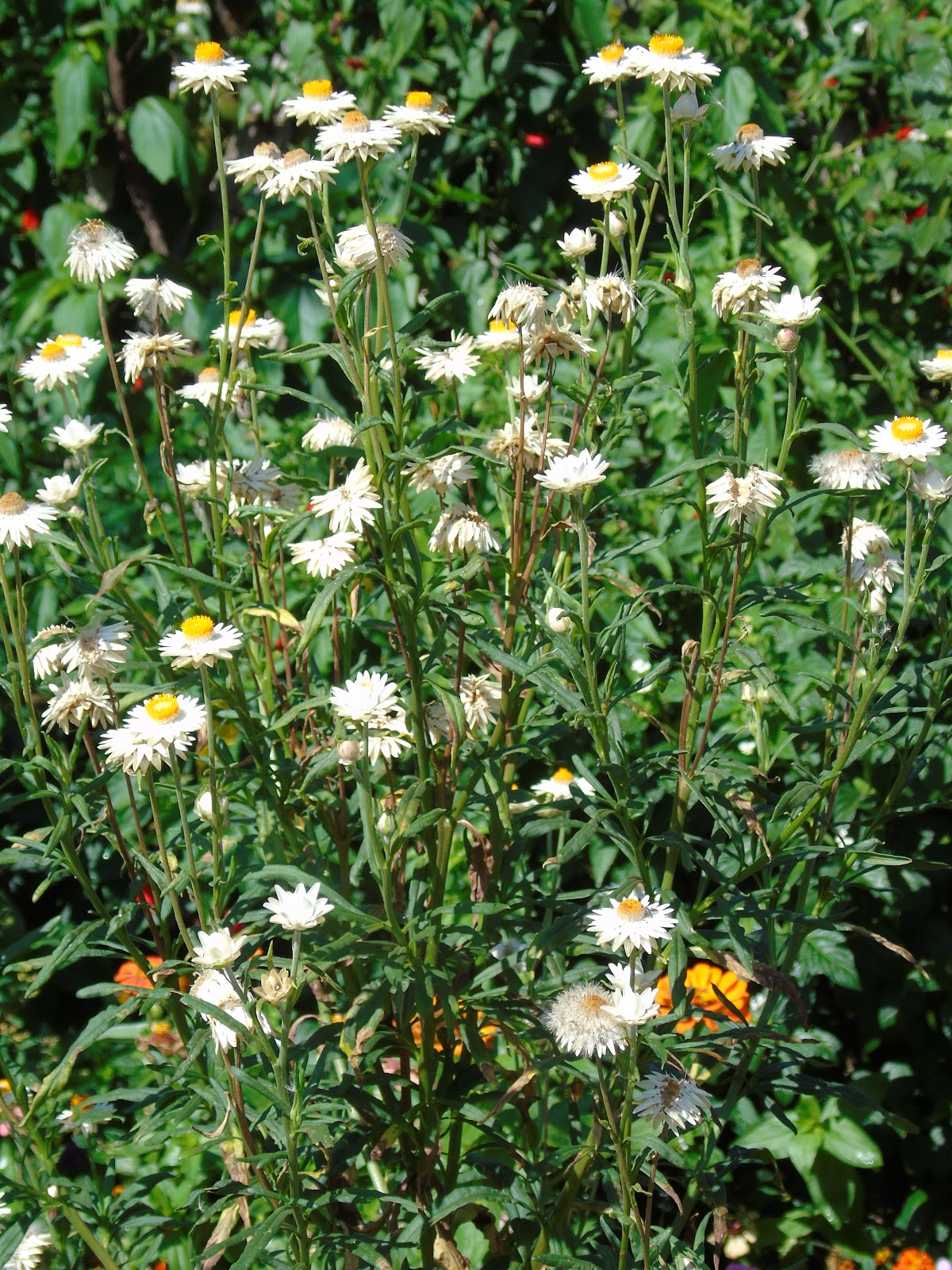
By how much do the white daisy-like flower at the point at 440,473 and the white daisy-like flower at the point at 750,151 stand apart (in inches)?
19.9

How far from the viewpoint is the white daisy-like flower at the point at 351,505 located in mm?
1399

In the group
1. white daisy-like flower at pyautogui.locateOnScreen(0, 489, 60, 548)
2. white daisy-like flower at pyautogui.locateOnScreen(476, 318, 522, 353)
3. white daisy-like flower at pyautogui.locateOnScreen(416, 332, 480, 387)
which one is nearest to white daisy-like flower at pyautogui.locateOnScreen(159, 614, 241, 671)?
white daisy-like flower at pyautogui.locateOnScreen(0, 489, 60, 548)

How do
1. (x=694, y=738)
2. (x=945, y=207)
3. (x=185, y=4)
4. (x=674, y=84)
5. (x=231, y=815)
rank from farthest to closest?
(x=185, y=4), (x=945, y=207), (x=231, y=815), (x=694, y=738), (x=674, y=84)

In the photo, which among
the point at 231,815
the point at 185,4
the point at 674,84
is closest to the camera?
the point at 674,84

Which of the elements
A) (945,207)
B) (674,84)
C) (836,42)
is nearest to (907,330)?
(945,207)

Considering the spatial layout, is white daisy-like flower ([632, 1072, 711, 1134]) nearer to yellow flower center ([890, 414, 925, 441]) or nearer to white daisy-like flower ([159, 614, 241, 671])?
white daisy-like flower ([159, 614, 241, 671])

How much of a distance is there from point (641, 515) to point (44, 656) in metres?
1.46

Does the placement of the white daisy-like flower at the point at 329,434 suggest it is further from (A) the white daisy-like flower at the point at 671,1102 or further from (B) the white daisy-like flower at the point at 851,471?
(A) the white daisy-like flower at the point at 671,1102

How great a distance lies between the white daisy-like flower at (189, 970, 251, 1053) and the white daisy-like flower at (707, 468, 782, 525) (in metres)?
0.76

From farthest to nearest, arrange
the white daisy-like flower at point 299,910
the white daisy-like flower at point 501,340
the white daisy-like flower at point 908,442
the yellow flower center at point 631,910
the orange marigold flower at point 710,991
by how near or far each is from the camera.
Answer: the orange marigold flower at point 710,991, the white daisy-like flower at point 501,340, the white daisy-like flower at point 908,442, the yellow flower center at point 631,910, the white daisy-like flower at point 299,910

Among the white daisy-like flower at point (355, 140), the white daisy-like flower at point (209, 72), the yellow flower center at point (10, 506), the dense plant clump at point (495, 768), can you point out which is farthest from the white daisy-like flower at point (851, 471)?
the yellow flower center at point (10, 506)

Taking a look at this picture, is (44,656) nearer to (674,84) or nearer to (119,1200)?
(119,1200)

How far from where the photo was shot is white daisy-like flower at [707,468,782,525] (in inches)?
57.1

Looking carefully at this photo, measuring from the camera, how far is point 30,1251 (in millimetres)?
1771
